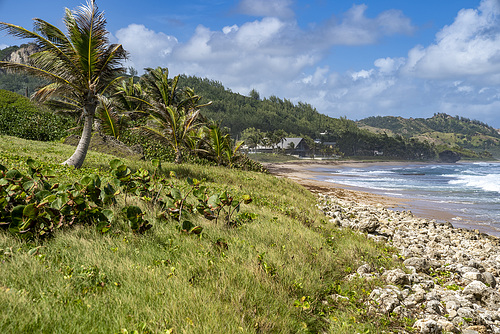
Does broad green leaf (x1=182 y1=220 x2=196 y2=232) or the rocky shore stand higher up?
broad green leaf (x1=182 y1=220 x2=196 y2=232)

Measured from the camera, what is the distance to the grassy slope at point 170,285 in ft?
8.16

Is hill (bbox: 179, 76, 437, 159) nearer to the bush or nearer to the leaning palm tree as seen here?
the bush

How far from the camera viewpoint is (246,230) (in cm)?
518

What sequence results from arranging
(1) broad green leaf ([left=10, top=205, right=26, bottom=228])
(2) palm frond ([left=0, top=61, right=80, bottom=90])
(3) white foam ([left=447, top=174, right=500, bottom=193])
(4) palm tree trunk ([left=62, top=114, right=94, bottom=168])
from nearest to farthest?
(1) broad green leaf ([left=10, top=205, right=26, bottom=228]) < (2) palm frond ([left=0, top=61, right=80, bottom=90]) < (4) palm tree trunk ([left=62, top=114, right=94, bottom=168]) < (3) white foam ([left=447, top=174, right=500, bottom=193])

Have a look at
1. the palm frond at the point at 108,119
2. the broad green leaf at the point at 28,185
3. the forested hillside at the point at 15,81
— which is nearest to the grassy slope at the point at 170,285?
the broad green leaf at the point at 28,185

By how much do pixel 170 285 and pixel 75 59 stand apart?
36.2 feet

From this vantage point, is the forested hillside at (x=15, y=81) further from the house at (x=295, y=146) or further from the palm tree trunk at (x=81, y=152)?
the palm tree trunk at (x=81, y=152)

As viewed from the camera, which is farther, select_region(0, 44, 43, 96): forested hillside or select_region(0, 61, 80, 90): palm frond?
select_region(0, 44, 43, 96): forested hillside

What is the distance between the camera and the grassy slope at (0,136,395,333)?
98.0 inches

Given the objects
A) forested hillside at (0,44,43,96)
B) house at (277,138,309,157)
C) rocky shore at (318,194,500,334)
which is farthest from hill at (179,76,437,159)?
rocky shore at (318,194,500,334)

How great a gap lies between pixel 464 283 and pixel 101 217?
618 centimetres

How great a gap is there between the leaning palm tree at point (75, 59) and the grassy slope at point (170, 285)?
8803 mm

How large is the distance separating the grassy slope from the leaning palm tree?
880 centimetres

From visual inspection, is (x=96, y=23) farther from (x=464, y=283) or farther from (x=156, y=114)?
(x=464, y=283)
